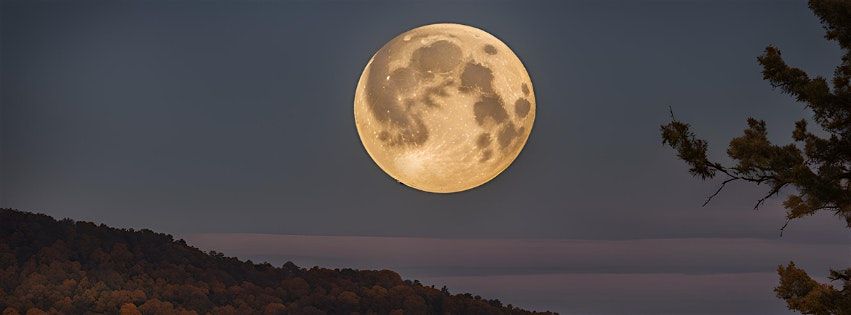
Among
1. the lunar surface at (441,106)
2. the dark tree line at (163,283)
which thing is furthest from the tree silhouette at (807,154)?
the dark tree line at (163,283)

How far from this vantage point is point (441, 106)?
29906mm

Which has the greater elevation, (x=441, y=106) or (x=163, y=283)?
(x=163, y=283)

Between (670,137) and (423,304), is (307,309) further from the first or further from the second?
(670,137)

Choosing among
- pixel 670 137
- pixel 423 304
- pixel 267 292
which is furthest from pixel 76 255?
pixel 670 137

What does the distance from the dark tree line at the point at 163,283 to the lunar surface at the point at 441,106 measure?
248 ft

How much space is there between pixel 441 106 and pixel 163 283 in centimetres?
8465

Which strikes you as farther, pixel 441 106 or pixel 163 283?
pixel 163 283

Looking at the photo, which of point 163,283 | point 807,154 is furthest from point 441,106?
point 163,283

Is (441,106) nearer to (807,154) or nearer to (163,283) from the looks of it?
(807,154)

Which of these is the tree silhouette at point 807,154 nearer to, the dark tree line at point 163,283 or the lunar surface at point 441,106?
the lunar surface at point 441,106

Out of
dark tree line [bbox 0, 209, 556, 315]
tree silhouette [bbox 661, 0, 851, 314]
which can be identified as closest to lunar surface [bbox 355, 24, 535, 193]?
tree silhouette [bbox 661, 0, 851, 314]

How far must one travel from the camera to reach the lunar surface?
29906 millimetres

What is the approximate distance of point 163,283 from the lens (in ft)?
358

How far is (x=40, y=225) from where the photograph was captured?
12438 cm
